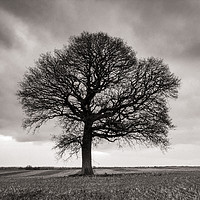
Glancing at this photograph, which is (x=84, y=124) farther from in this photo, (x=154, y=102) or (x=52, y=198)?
(x=52, y=198)

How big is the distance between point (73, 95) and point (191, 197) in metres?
23.9

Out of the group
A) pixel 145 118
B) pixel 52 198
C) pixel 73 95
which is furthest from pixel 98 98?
pixel 52 198

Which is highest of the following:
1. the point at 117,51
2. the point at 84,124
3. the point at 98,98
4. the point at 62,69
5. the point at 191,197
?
the point at 117,51

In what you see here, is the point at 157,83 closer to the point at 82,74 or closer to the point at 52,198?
the point at 82,74

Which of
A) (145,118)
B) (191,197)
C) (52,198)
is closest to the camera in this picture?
(191,197)

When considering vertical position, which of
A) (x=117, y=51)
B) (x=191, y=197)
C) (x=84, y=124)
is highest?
(x=117, y=51)

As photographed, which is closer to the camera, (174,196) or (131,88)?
(174,196)

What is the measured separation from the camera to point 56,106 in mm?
35469

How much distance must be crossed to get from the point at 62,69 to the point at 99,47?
15.4 ft

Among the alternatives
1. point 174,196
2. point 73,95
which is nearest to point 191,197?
point 174,196

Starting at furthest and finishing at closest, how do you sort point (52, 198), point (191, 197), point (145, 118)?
point (145, 118)
point (52, 198)
point (191, 197)

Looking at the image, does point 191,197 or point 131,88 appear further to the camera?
point 131,88

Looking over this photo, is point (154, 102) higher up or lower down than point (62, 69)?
lower down

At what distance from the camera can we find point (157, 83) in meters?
35.2
